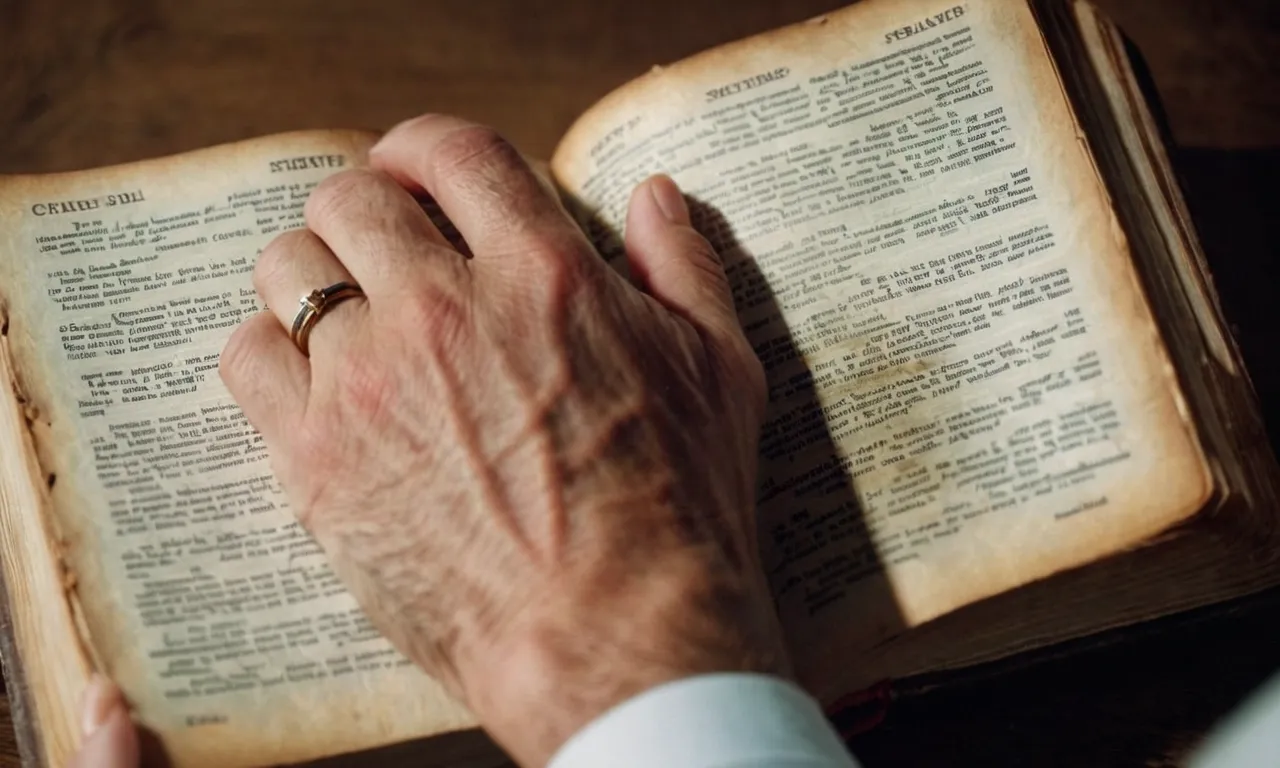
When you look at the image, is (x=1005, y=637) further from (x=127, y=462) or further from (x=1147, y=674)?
(x=127, y=462)

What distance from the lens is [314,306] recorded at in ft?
1.91

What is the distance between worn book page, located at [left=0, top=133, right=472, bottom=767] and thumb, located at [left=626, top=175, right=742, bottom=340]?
0.60ft

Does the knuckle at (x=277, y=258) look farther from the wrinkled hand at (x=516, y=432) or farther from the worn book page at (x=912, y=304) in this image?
the worn book page at (x=912, y=304)

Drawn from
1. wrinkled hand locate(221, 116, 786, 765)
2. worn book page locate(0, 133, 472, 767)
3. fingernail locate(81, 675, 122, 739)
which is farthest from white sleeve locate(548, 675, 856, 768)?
fingernail locate(81, 675, 122, 739)

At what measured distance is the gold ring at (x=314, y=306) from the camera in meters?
0.58

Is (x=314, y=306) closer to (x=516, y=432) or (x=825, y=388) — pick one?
(x=516, y=432)

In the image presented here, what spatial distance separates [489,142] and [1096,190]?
337 millimetres

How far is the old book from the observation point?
1.80 ft

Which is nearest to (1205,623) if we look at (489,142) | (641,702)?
(641,702)

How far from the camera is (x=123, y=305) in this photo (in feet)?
2.04

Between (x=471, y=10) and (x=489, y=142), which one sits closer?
(x=489, y=142)

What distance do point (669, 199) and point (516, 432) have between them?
0.18 metres

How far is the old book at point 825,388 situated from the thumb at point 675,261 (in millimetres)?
24

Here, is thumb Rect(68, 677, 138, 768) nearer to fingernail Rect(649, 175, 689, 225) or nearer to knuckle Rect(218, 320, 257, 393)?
knuckle Rect(218, 320, 257, 393)
